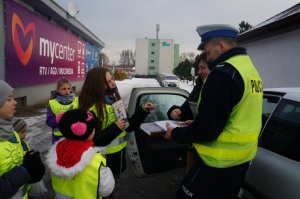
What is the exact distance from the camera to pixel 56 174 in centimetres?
199

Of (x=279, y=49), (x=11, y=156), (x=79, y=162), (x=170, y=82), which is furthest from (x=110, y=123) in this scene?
(x=170, y=82)

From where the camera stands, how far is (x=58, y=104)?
175 inches

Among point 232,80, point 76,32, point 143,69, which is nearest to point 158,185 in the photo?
point 232,80

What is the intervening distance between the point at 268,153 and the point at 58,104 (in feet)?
10.3

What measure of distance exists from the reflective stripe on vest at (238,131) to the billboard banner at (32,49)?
31.4 feet

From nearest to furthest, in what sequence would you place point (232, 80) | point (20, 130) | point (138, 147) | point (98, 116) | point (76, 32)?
point (232, 80) → point (98, 116) → point (20, 130) → point (138, 147) → point (76, 32)

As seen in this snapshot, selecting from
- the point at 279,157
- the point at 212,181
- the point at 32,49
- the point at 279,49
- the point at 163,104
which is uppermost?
the point at 279,49

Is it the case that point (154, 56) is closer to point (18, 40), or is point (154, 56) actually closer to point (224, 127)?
point (18, 40)

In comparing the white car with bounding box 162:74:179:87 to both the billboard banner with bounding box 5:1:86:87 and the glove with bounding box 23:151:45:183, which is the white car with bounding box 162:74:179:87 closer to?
the billboard banner with bounding box 5:1:86:87

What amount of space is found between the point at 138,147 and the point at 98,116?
3.98ft

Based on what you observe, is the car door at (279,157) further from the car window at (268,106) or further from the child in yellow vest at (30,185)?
the child in yellow vest at (30,185)

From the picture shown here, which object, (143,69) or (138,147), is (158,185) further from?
(143,69)

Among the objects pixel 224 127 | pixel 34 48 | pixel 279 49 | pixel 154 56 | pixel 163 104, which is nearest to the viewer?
pixel 224 127

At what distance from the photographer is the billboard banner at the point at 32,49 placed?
33.3ft
